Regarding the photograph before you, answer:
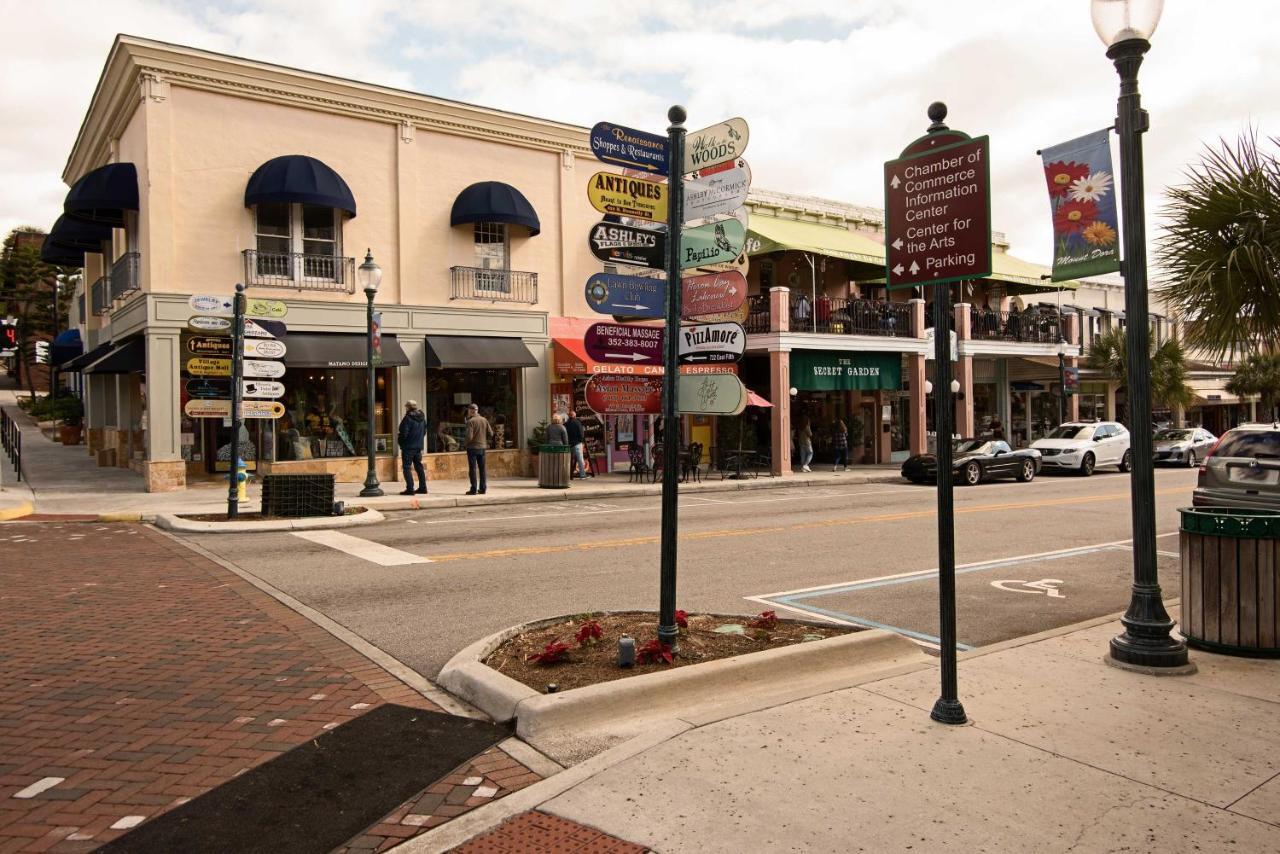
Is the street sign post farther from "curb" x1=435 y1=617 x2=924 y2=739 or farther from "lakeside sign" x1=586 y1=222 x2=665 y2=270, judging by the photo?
"curb" x1=435 y1=617 x2=924 y2=739

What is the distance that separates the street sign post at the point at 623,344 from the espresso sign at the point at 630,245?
883 mm

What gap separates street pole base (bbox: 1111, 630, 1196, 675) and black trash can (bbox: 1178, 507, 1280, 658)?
0.45 meters

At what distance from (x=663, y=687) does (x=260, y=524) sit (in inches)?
416

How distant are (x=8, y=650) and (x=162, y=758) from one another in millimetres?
2954

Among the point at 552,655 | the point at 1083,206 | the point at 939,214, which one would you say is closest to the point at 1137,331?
the point at 1083,206

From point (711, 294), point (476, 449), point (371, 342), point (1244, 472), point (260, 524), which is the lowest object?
point (260, 524)

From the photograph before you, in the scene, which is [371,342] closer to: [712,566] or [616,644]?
[712,566]

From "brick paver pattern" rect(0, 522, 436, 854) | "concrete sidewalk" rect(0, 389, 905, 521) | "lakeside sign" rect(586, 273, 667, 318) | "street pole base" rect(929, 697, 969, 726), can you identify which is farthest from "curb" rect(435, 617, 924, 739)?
"concrete sidewalk" rect(0, 389, 905, 521)

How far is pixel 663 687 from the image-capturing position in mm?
5234

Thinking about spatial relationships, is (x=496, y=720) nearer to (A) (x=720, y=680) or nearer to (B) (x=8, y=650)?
(A) (x=720, y=680)

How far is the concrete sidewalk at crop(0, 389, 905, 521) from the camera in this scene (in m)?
16.6

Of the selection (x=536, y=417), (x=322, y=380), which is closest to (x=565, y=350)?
(x=536, y=417)

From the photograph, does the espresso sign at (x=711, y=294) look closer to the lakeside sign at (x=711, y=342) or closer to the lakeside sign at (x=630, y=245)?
the lakeside sign at (x=711, y=342)

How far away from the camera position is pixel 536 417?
23875 millimetres
